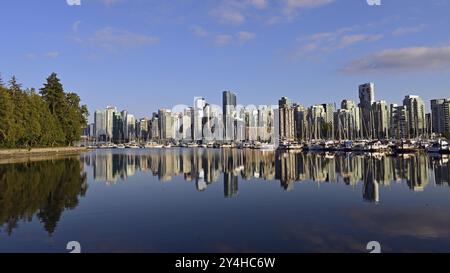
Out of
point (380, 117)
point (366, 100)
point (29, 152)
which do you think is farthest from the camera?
point (380, 117)

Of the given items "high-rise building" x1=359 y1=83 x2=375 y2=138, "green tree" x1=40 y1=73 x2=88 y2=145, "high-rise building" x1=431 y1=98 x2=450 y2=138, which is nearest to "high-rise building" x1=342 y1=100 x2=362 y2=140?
"high-rise building" x1=359 y1=83 x2=375 y2=138

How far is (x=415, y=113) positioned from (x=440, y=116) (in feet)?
31.2

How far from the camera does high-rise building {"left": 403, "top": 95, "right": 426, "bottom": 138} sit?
143m

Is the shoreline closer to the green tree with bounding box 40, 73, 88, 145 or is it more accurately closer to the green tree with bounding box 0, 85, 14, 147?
the green tree with bounding box 0, 85, 14, 147

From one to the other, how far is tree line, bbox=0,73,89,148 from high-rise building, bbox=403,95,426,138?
114 meters

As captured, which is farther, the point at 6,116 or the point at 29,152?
the point at 29,152

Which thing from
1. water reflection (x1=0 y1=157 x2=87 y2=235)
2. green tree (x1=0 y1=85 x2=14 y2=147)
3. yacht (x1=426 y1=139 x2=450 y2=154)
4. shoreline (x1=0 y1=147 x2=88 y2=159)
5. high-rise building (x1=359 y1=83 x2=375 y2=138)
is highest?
high-rise building (x1=359 y1=83 x2=375 y2=138)

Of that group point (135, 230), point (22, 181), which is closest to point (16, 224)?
point (135, 230)

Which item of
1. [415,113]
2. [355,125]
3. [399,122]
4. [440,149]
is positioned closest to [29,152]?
[440,149]

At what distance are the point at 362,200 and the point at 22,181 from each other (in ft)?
82.3

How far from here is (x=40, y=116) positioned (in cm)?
7988

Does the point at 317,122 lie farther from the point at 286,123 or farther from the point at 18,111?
the point at 18,111

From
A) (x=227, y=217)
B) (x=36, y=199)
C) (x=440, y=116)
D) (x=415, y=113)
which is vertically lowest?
(x=227, y=217)

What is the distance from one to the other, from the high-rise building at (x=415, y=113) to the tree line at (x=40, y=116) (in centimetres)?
11354
